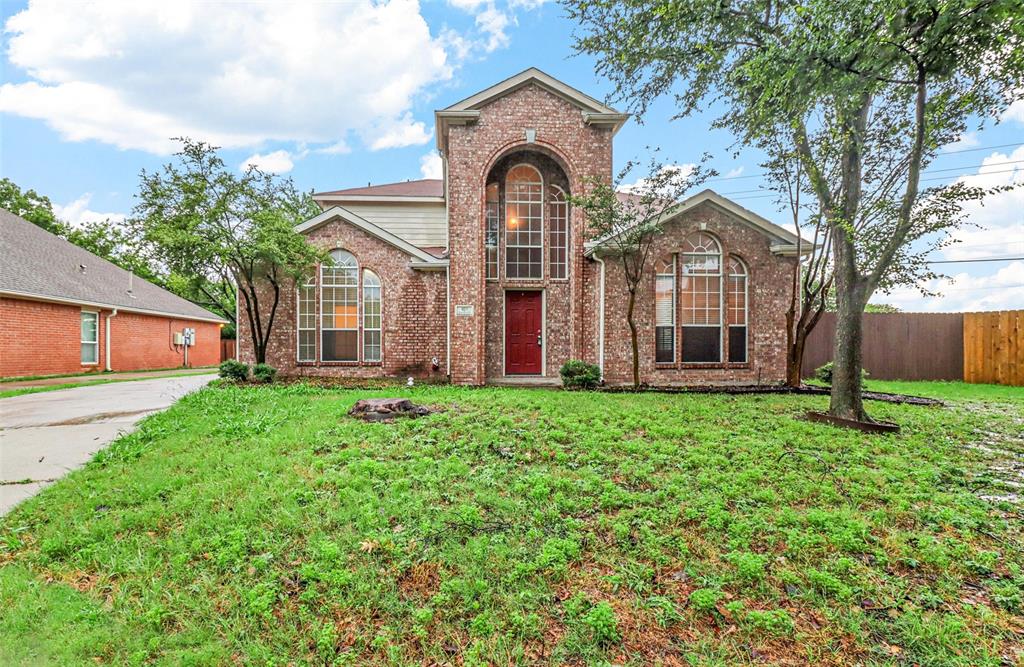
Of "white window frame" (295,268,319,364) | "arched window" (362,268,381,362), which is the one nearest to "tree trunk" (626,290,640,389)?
"arched window" (362,268,381,362)

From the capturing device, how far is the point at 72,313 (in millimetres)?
14922

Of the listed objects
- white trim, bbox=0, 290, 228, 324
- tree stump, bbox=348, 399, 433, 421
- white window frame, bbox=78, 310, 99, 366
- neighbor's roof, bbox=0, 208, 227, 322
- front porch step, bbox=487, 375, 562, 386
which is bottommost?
front porch step, bbox=487, 375, 562, 386

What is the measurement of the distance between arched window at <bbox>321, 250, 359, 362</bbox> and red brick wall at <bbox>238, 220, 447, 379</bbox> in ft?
0.86

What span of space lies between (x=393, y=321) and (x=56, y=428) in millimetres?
6742

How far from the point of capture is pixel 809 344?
13.7m

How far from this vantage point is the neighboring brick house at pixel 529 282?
36.7ft

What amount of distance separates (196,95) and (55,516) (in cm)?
1348

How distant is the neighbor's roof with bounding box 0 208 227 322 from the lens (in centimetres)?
1344

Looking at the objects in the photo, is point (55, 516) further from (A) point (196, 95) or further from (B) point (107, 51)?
(A) point (196, 95)

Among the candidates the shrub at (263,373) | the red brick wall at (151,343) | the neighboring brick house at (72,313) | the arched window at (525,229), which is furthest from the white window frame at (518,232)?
the red brick wall at (151,343)

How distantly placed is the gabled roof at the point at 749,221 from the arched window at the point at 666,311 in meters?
1.32

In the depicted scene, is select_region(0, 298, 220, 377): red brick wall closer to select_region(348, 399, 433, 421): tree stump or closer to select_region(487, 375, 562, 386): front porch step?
select_region(348, 399, 433, 421): tree stump

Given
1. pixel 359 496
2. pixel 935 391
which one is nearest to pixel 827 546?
pixel 359 496

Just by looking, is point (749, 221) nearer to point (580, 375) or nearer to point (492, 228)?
point (580, 375)
